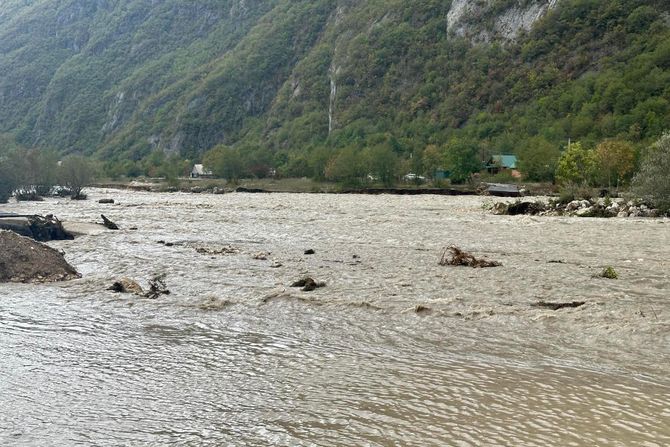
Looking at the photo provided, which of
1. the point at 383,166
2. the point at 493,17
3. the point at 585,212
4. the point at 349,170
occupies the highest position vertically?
the point at 493,17

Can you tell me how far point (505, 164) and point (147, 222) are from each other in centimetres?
8709

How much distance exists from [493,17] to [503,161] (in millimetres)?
79490

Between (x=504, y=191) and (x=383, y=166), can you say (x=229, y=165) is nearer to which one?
(x=383, y=166)

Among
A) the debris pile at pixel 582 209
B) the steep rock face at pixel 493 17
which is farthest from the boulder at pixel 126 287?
the steep rock face at pixel 493 17

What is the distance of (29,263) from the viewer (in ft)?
A: 64.2

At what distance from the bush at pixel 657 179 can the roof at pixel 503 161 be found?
73.5 m

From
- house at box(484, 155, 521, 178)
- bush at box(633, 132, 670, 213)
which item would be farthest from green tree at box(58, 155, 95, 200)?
bush at box(633, 132, 670, 213)

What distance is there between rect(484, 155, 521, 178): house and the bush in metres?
68.4

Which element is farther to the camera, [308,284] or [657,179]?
[657,179]

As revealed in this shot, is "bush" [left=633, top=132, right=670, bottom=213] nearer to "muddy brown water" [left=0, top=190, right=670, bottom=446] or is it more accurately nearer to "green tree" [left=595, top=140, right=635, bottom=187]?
"muddy brown water" [left=0, top=190, right=670, bottom=446]

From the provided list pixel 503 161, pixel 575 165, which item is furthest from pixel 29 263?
pixel 503 161

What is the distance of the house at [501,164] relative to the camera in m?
115

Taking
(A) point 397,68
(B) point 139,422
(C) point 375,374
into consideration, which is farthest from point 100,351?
(A) point 397,68

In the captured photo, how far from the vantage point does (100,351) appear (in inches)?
431
